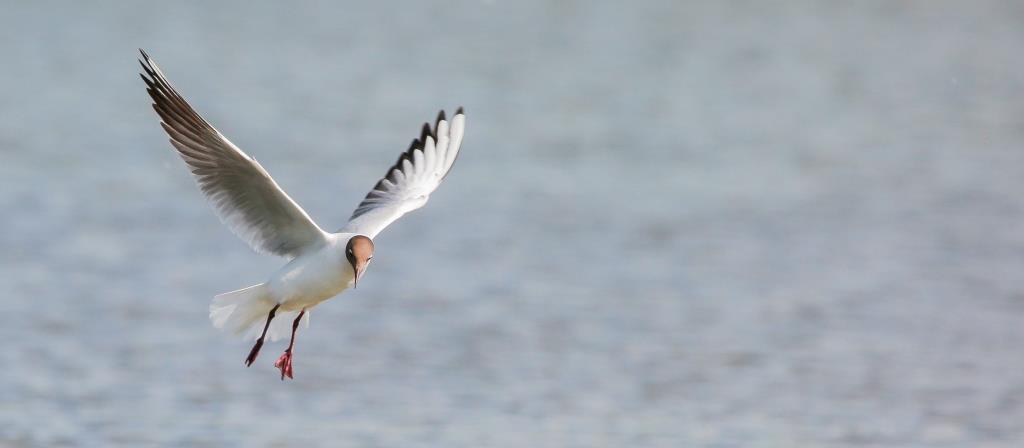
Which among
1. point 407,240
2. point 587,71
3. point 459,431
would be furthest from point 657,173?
point 459,431

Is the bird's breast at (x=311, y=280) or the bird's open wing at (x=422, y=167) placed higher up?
the bird's open wing at (x=422, y=167)

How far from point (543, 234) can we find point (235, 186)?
5.94 metres

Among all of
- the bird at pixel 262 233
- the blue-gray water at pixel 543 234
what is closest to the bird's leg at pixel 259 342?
the bird at pixel 262 233

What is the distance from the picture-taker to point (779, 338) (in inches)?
437

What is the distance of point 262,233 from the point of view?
7.77 meters

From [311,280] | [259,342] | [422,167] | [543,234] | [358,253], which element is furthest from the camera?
[543,234]

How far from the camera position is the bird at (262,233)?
7324 mm

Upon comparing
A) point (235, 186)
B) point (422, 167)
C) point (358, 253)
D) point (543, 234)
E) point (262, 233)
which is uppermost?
point (543, 234)

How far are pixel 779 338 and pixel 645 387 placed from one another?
1.53 meters

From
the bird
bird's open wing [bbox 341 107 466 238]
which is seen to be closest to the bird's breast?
the bird

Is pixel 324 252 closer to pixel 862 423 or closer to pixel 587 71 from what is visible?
pixel 862 423

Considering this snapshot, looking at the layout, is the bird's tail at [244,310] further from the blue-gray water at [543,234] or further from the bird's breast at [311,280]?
the blue-gray water at [543,234]

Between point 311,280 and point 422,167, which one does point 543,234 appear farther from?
point 311,280

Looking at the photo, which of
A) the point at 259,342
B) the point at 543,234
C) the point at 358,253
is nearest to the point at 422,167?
the point at 259,342
